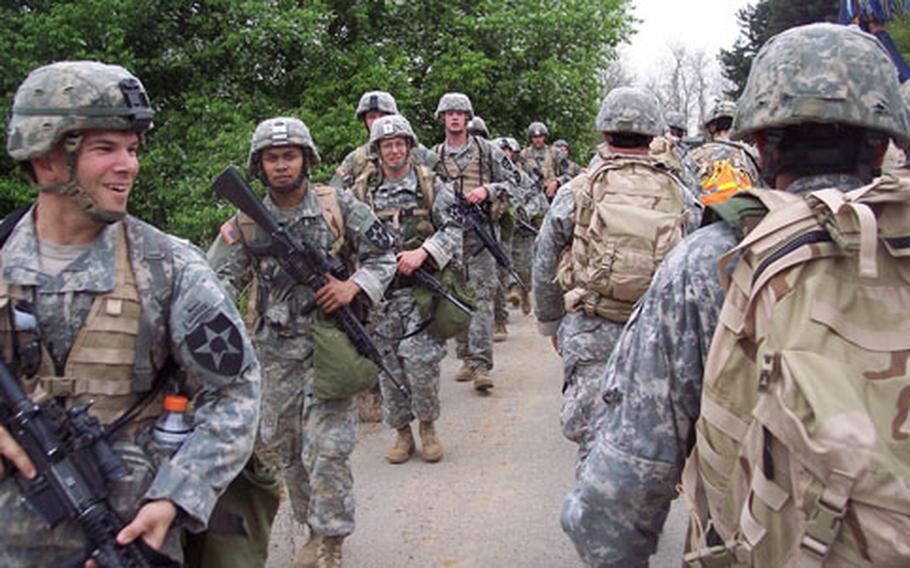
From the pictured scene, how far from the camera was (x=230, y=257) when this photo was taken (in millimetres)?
4199

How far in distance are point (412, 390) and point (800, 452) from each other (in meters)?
4.89

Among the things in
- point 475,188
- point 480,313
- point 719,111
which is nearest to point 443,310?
point 480,313

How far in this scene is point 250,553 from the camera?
2.66m

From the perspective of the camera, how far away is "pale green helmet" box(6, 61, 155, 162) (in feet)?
7.81

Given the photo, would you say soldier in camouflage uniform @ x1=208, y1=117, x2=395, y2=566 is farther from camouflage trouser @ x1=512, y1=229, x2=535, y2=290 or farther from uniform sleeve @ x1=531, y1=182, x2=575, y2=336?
camouflage trouser @ x1=512, y1=229, x2=535, y2=290

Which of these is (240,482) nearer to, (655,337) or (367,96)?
(655,337)

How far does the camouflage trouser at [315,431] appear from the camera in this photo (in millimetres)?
4309

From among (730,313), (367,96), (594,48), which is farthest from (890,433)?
(594,48)

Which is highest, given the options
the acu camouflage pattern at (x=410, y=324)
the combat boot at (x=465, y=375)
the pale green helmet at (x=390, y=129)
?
the pale green helmet at (x=390, y=129)

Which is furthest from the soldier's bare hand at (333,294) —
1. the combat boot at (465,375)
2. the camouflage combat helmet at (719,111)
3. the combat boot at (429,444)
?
the camouflage combat helmet at (719,111)

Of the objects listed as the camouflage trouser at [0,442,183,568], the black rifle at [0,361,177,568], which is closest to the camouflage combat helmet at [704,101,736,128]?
the camouflage trouser at [0,442,183,568]

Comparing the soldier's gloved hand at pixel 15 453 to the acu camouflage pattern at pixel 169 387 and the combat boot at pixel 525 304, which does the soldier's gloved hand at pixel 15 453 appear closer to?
the acu camouflage pattern at pixel 169 387

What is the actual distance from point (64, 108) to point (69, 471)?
38.3 inches

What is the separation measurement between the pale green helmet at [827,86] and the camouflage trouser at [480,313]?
5937mm
